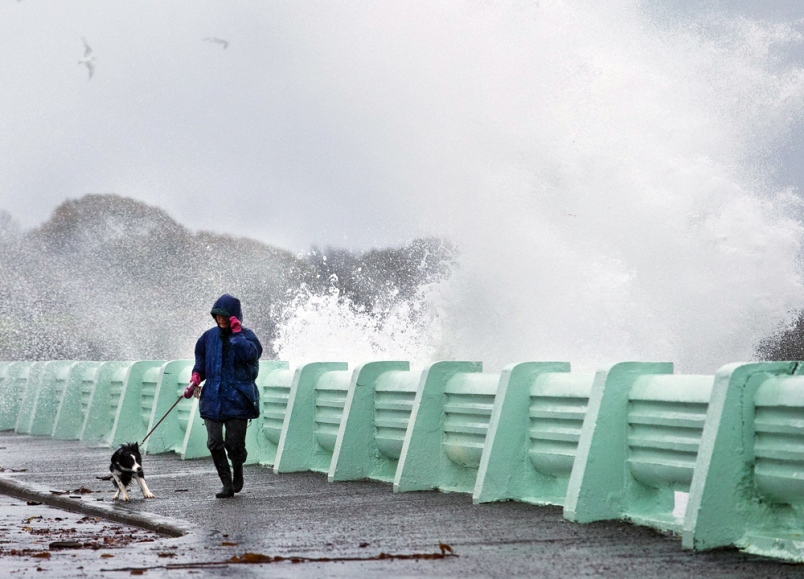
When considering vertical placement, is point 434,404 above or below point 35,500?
above

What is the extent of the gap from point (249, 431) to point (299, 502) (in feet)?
15.7

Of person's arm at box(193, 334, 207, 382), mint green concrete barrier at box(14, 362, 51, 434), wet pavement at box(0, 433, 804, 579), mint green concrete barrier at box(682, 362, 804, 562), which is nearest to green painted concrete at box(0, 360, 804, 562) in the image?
mint green concrete barrier at box(682, 362, 804, 562)

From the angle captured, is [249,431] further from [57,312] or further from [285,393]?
[57,312]

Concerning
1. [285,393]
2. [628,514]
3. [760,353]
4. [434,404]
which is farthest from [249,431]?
[760,353]

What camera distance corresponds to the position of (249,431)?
15844mm

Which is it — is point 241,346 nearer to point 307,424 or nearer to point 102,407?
point 307,424

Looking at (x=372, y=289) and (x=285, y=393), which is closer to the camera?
(x=285, y=393)

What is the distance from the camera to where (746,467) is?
25.6 ft

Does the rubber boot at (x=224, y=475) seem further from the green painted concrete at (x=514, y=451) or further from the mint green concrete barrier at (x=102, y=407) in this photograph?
the mint green concrete barrier at (x=102, y=407)

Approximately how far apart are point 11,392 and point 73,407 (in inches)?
200

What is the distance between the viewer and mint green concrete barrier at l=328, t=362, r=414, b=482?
12.9 meters

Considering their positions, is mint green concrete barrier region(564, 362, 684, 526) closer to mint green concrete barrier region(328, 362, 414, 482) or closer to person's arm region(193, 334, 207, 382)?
mint green concrete barrier region(328, 362, 414, 482)

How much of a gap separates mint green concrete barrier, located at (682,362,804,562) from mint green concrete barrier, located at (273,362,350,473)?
6690 millimetres

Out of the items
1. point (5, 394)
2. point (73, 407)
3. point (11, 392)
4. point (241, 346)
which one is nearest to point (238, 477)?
point (241, 346)
